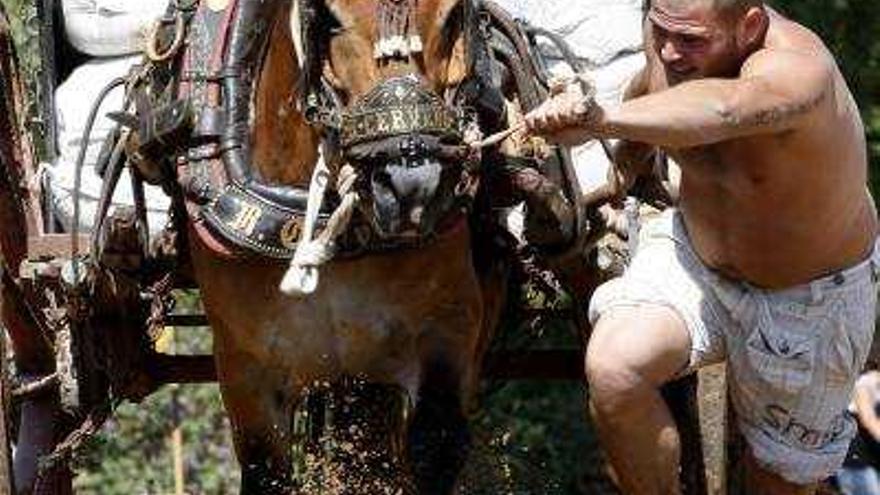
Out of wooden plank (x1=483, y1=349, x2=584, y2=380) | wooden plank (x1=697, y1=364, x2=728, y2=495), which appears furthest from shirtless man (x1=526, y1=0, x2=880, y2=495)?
wooden plank (x1=483, y1=349, x2=584, y2=380)

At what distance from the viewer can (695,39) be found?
5.50m

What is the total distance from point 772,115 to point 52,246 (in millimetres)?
2596

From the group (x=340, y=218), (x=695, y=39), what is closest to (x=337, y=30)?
(x=340, y=218)

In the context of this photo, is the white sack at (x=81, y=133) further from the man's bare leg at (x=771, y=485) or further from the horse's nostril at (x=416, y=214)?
the man's bare leg at (x=771, y=485)

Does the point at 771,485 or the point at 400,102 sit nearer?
the point at 400,102

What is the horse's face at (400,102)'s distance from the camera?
A: 5582 mm

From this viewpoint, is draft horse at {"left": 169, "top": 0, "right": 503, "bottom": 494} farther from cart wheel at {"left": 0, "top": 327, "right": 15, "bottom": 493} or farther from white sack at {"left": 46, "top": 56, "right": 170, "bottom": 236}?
white sack at {"left": 46, "top": 56, "right": 170, "bottom": 236}

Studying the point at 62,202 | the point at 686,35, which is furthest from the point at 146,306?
the point at 686,35

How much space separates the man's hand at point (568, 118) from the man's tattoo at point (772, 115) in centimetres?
27

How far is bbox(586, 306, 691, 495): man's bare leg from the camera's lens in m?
5.57

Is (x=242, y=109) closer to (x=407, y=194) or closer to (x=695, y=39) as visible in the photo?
(x=407, y=194)

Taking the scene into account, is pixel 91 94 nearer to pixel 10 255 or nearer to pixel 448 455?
pixel 10 255

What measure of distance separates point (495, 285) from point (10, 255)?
172 centimetres

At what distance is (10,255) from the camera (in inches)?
306
